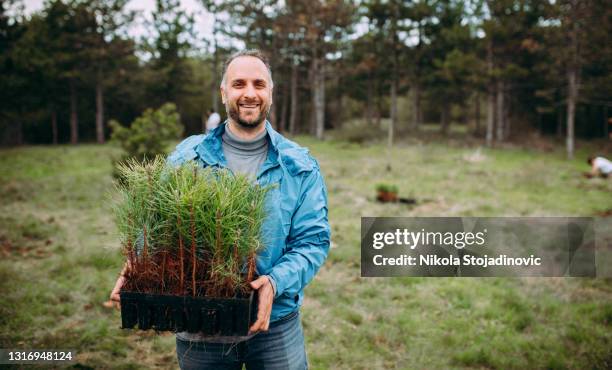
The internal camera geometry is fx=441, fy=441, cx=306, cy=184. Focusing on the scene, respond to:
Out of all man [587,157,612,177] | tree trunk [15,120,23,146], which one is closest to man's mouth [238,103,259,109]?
man [587,157,612,177]

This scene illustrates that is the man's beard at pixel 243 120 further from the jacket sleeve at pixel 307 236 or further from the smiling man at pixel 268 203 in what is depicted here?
the jacket sleeve at pixel 307 236

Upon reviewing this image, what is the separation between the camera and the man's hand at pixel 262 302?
5.26 feet

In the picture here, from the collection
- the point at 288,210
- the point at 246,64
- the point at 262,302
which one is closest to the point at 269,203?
the point at 288,210

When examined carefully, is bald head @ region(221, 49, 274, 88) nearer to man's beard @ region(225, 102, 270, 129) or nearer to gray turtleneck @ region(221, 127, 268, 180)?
man's beard @ region(225, 102, 270, 129)

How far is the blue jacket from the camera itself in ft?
5.99

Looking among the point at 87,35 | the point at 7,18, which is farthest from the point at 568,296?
the point at 87,35

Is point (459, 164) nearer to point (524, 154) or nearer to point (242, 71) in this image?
point (524, 154)

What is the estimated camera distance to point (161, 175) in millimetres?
1595

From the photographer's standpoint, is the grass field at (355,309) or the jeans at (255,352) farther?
the grass field at (355,309)

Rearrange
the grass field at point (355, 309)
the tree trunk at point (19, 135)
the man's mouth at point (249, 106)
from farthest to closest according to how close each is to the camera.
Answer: the tree trunk at point (19, 135), the grass field at point (355, 309), the man's mouth at point (249, 106)

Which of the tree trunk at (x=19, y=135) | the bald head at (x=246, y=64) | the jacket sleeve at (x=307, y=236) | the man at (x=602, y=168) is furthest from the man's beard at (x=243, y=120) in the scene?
the tree trunk at (x=19, y=135)

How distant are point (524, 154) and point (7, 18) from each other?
26103mm

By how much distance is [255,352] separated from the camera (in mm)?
1942

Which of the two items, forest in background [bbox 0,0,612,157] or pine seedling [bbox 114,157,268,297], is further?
forest in background [bbox 0,0,612,157]
